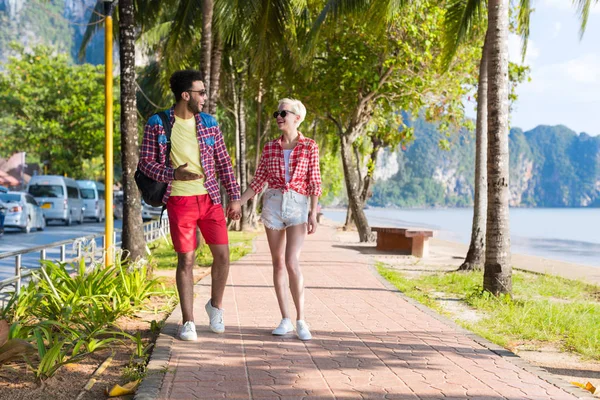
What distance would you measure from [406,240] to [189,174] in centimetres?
1295

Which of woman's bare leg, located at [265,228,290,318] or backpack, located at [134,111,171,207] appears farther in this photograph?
woman's bare leg, located at [265,228,290,318]

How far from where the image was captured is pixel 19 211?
24328 mm

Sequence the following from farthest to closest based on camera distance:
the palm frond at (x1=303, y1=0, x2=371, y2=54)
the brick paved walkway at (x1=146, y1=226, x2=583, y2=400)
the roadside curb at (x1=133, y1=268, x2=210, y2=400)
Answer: the palm frond at (x1=303, y1=0, x2=371, y2=54) → the brick paved walkway at (x1=146, y1=226, x2=583, y2=400) → the roadside curb at (x1=133, y1=268, x2=210, y2=400)

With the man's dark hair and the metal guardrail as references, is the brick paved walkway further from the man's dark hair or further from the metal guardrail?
the man's dark hair

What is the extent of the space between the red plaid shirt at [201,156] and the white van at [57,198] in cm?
2703

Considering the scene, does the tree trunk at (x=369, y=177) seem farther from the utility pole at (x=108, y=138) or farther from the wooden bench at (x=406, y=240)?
the utility pole at (x=108, y=138)

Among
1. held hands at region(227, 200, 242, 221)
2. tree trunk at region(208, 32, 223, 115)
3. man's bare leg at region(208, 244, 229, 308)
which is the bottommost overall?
man's bare leg at region(208, 244, 229, 308)

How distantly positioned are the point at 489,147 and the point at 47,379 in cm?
672

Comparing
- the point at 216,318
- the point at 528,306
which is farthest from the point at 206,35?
the point at 216,318

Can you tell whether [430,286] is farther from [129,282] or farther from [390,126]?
[390,126]

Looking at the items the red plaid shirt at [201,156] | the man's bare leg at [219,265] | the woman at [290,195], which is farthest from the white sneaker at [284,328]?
the red plaid shirt at [201,156]

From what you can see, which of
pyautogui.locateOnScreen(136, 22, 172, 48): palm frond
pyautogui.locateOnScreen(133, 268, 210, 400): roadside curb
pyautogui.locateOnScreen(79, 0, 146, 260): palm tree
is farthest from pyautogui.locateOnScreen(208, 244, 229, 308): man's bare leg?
pyautogui.locateOnScreen(136, 22, 172, 48): palm frond

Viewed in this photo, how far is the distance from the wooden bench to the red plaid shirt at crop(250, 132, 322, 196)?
37.4 ft

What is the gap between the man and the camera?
229 inches
